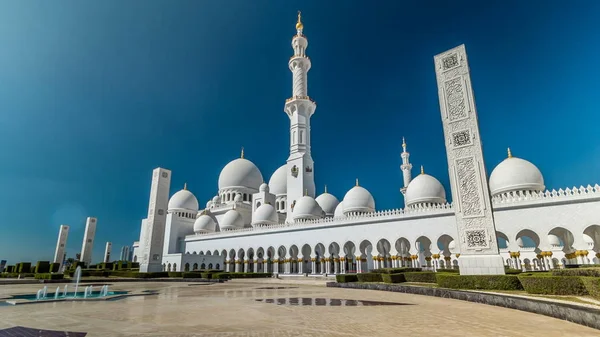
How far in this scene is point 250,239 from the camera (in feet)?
112

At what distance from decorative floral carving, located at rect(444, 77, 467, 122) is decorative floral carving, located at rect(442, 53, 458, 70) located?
0.76m

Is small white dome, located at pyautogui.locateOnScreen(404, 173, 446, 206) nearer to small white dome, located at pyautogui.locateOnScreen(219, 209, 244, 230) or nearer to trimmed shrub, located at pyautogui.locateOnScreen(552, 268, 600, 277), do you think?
trimmed shrub, located at pyautogui.locateOnScreen(552, 268, 600, 277)

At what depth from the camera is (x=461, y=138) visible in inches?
550

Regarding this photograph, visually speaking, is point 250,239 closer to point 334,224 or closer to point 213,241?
point 213,241

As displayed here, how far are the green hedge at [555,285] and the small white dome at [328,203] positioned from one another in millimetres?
29538

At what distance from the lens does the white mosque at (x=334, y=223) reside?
2022cm

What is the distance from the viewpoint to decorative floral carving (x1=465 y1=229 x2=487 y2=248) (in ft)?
41.5

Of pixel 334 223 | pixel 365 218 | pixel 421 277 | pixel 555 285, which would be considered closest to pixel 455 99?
pixel 421 277

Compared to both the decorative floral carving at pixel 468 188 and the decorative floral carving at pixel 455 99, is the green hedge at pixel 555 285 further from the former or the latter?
the decorative floral carving at pixel 455 99

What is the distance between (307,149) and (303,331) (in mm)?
31719

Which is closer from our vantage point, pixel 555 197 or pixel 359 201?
pixel 555 197

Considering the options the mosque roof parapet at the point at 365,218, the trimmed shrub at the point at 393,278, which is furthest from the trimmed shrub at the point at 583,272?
the mosque roof parapet at the point at 365,218

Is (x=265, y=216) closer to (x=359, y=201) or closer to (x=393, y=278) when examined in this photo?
(x=359, y=201)

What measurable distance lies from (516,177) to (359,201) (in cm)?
1338
